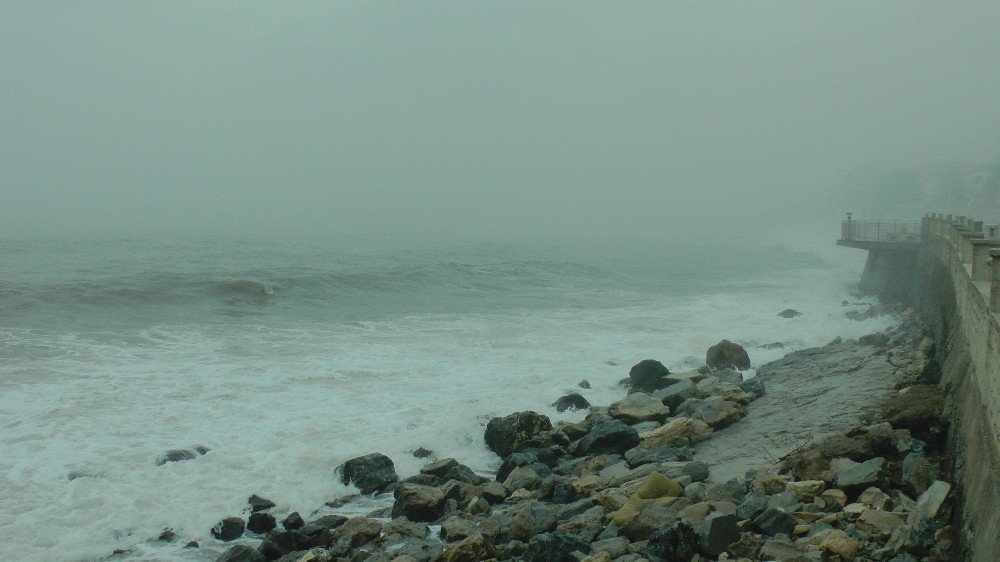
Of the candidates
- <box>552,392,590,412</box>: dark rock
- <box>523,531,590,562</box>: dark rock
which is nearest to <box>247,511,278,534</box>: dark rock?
<box>523,531,590,562</box>: dark rock

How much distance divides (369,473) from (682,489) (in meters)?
4.28

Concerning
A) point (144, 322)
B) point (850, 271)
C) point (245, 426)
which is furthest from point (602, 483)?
point (850, 271)

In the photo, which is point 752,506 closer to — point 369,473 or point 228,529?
point 369,473

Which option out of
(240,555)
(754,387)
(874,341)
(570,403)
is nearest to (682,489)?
(240,555)

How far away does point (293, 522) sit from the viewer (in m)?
8.75

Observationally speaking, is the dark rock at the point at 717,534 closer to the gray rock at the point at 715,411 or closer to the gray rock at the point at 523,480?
the gray rock at the point at 523,480

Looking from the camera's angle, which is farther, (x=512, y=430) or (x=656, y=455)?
(x=512, y=430)

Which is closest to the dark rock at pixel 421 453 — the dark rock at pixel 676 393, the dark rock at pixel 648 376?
the dark rock at pixel 676 393

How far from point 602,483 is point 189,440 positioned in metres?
6.20

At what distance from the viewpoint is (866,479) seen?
7039 millimetres

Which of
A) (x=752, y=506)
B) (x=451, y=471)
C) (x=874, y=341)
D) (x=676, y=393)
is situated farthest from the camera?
(x=874, y=341)

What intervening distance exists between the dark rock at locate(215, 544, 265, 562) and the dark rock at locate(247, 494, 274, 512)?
1273 millimetres

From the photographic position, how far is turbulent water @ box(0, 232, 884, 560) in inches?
371

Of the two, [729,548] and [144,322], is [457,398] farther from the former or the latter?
[144,322]
